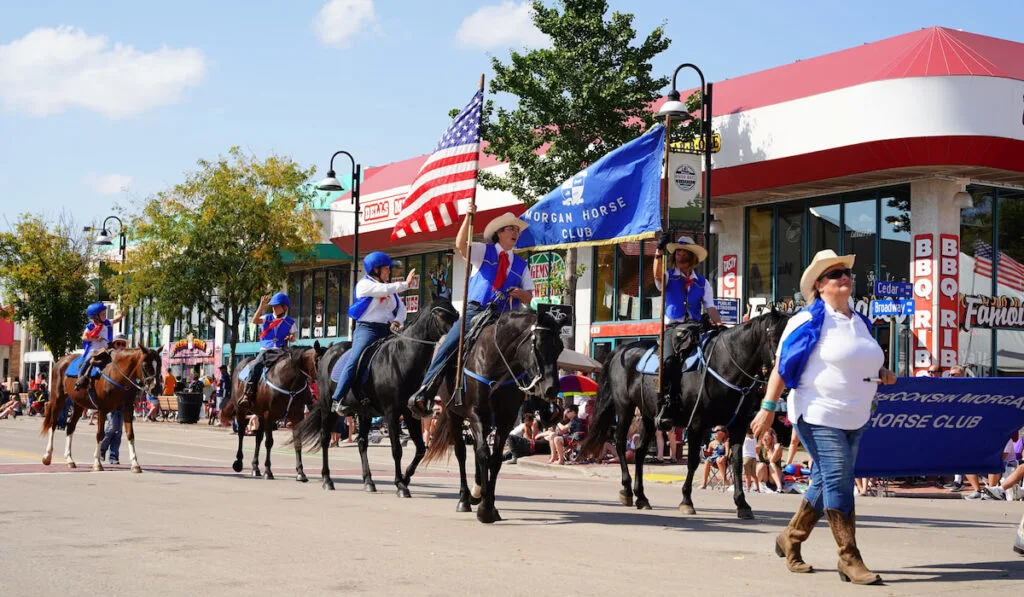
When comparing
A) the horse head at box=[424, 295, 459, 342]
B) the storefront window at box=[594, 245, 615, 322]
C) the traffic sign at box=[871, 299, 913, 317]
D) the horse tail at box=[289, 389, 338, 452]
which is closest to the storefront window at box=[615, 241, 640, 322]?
the storefront window at box=[594, 245, 615, 322]

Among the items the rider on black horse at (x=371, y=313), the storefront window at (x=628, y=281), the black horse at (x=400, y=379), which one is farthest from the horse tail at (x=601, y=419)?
the storefront window at (x=628, y=281)

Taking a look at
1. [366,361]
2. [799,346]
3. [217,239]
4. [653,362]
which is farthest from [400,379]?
[217,239]

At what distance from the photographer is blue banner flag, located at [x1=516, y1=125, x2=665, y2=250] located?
13453 mm

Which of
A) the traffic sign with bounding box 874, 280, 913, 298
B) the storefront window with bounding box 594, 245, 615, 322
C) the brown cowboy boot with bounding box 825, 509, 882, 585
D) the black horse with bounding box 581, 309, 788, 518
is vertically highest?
the storefront window with bounding box 594, 245, 615, 322

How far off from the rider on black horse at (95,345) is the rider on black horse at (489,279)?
757cm

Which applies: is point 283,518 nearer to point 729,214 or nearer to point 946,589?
point 946,589

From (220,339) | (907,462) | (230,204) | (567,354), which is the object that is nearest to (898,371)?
(907,462)

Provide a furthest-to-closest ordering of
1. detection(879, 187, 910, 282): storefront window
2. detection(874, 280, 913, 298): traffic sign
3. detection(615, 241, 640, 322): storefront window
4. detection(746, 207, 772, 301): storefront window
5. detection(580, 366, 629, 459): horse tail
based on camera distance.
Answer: detection(615, 241, 640, 322): storefront window, detection(746, 207, 772, 301): storefront window, detection(879, 187, 910, 282): storefront window, detection(874, 280, 913, 298): traffic sign, detection(580, 366, 629, 459): horse tail

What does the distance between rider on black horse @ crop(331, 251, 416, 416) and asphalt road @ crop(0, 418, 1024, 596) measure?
1229mm

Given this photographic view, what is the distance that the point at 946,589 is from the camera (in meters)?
7.34

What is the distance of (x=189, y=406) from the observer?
4172 cm

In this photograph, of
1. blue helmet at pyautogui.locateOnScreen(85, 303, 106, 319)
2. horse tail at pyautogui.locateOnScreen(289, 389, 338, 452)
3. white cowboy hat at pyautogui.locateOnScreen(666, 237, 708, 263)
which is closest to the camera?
white cowboy hat at pyautogui.locateOnScreen(666, 237, 708, 263)

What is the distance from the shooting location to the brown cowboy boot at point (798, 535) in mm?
7824

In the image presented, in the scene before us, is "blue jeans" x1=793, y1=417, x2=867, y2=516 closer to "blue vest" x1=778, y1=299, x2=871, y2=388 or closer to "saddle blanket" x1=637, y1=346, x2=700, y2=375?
"blue vest" x1=778, y1=299, x2=871, y2=388
